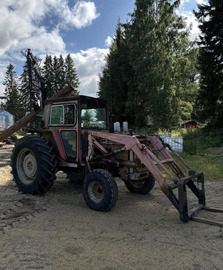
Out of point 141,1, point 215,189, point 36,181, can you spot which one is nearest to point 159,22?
point 141,1

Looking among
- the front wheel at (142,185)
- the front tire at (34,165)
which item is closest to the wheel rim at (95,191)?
the front tire at (34,165)

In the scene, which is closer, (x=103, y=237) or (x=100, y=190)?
(x=103, y=237)

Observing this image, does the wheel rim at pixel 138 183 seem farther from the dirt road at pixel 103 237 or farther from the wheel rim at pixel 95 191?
the wheel rim at pixel 95 191

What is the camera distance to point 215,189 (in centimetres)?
679

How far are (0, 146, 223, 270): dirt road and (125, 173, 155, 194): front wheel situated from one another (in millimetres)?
478

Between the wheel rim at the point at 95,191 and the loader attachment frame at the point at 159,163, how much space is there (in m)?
0.52

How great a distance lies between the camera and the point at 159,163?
4832mm

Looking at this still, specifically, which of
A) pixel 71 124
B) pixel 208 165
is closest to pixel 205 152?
pixel 208 165

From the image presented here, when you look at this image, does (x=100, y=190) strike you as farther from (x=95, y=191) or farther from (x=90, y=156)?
(x=90, y=156)

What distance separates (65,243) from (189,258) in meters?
1.72

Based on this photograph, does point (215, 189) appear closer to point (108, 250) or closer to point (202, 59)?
point (108, 250)

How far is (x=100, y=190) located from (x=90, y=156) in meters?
0.82

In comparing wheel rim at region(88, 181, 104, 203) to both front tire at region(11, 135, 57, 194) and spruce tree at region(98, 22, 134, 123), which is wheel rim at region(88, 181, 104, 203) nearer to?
front tire at region(11, 135, 57, 194)

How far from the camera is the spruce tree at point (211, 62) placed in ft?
52.3
